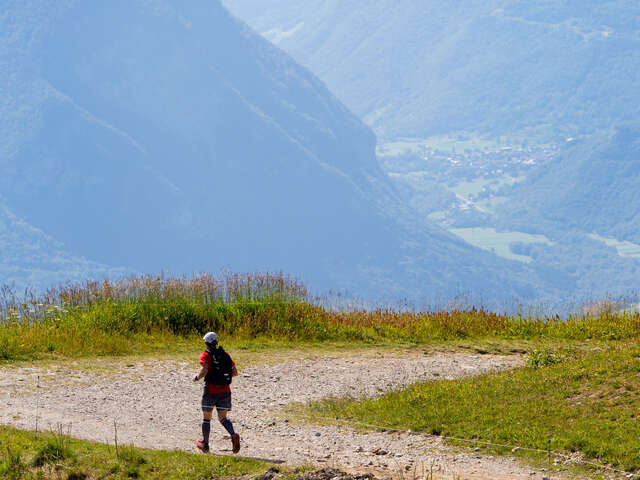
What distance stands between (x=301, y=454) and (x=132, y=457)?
2227 mm

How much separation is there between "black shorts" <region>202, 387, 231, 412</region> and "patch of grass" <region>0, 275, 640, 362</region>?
7875mm

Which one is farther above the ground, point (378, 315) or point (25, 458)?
point (378, 315)

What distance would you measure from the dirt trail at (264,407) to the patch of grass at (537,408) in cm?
62

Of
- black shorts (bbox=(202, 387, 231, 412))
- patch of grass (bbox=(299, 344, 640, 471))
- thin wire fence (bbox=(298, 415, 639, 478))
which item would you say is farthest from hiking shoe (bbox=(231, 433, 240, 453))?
patch of grass (bbox=(299, 344, 640, 471))

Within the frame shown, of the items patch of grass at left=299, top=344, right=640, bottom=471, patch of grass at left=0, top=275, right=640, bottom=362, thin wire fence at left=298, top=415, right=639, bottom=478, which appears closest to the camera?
thin wire fence at left=298, top=415, right=639, bottom=478

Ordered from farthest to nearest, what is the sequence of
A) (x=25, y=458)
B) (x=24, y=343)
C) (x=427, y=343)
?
(x=427, y=343), (x=24, y=343), (x=25, y=458)

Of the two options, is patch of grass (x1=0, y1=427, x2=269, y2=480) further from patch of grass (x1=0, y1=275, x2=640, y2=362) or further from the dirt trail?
patch of grass (x1=0, y1=275, x2=640, y2=362)

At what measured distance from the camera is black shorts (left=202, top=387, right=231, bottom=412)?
1073 cm

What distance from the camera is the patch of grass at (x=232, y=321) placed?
19.3 meters

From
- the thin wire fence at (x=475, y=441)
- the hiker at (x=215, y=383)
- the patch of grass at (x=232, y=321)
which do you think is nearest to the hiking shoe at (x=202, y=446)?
the hiker at (x=215, y=383)

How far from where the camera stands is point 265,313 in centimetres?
2097

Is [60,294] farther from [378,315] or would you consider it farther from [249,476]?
[249,476]

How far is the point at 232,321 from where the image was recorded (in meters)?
20.6

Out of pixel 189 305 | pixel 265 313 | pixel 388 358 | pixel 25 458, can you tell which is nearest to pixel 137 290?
pixel 189 305
